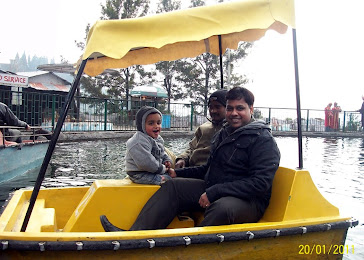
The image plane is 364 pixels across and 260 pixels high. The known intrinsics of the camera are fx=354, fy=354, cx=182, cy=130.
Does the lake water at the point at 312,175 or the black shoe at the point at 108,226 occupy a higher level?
the black shoe at the point at 108,226

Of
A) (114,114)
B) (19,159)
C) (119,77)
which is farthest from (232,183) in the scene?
(119,77)

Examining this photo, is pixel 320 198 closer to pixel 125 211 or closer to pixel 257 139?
pixel 257 139

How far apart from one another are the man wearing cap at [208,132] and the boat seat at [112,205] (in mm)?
779

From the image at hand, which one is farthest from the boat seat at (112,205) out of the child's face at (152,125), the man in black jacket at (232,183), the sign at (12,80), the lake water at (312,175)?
the sign at (12,80)

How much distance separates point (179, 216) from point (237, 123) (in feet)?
3.49

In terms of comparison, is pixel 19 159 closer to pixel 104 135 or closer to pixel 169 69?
pixel 104 135

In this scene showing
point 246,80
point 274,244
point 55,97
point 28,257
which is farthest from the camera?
point 246,80

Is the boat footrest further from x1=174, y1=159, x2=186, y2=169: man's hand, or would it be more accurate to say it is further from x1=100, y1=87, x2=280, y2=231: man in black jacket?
x1=174, y1=159, x2=186, y2=169: man's hand

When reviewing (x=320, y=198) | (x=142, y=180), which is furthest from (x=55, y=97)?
(x=320, y=198)

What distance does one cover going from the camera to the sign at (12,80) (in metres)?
13.9

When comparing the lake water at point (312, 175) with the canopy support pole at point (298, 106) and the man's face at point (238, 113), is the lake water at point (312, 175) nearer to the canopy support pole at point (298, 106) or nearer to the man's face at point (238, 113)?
the canopy support pole at point (298, 106)

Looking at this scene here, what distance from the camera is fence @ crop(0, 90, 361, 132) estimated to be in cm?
1389

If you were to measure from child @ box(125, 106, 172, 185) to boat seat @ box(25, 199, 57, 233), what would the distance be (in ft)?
2.56

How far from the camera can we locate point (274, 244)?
267cm
